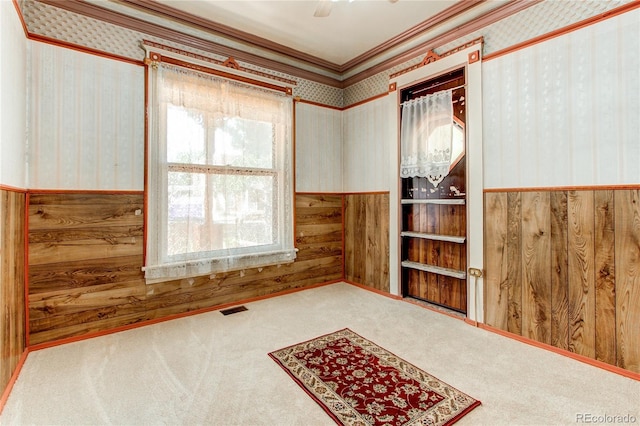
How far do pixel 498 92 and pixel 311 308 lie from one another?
2.79m

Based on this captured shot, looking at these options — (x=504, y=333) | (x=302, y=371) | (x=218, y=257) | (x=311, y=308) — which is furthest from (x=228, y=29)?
(x=504, y=333)

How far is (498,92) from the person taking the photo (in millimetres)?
2727

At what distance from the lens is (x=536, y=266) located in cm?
252

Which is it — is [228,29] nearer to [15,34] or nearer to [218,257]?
[15,34]

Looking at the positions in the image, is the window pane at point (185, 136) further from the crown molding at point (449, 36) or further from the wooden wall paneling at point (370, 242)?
the crown molding at point (449, 36)

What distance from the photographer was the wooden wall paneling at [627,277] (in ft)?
6.71

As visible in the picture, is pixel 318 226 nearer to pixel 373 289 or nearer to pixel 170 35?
pixel 373 289

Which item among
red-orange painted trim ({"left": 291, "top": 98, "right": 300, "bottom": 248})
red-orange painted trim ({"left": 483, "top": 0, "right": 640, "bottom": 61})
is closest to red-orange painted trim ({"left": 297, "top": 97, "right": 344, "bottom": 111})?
red-orange painted trim ({"left": 291, "top": 98, "right": 300, "bottom": 248})

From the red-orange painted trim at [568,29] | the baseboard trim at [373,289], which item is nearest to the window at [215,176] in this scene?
the baseboard trim at [373,289]

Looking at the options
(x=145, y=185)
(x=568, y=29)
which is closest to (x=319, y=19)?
(x=568, y=29)

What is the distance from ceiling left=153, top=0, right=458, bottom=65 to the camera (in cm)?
279

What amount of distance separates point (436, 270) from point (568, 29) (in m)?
2.32

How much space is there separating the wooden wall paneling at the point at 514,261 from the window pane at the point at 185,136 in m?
2.96

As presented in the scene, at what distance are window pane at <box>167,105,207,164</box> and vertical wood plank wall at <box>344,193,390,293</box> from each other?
2064 millimetres
